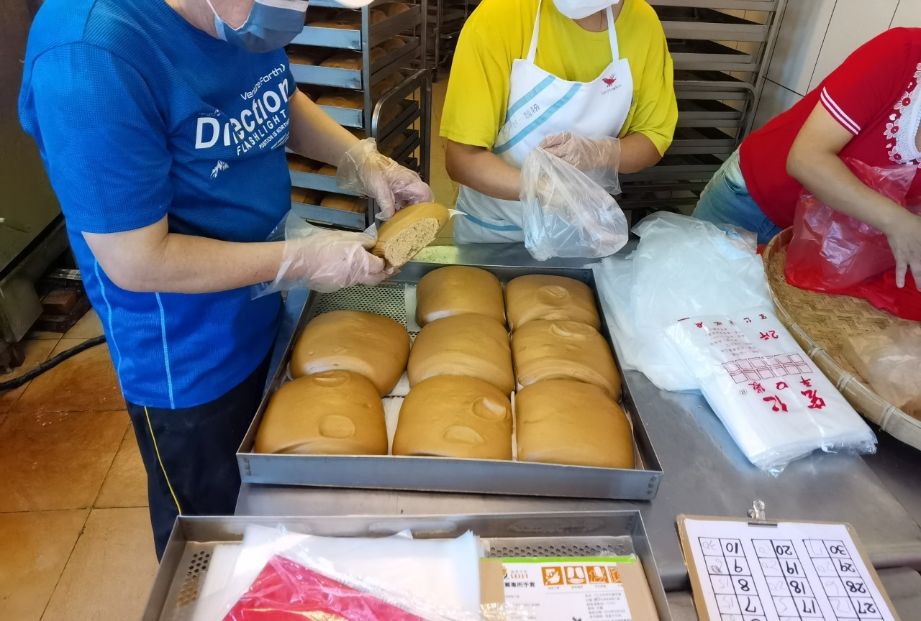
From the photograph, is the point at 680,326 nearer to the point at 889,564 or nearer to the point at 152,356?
the point at 889,564

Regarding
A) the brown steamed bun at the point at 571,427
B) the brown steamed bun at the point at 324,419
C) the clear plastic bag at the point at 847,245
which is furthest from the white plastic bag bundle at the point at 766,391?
the brown steamed bun at the point at 324,419

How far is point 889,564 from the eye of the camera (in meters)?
1.02

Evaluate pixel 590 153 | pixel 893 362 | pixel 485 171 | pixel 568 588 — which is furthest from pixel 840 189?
pixel 568 588

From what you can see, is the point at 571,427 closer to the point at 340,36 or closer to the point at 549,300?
the point at 549,300

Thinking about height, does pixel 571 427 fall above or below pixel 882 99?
below

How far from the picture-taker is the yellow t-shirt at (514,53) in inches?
66.6

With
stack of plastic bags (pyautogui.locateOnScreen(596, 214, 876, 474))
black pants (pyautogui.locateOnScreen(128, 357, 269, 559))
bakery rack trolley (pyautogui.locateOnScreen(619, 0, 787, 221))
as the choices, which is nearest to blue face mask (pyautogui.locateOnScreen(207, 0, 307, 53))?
black pants (pyautogui.locateOnScreen(128, 357, 269, 559))

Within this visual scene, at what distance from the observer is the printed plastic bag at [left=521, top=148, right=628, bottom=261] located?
1.50 metres

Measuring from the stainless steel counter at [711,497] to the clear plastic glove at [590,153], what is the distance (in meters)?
0.73

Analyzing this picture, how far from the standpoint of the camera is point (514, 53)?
5.63ft

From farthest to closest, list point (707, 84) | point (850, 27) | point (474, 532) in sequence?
point (707, 84) < point (850, 27) < point (474, 532)

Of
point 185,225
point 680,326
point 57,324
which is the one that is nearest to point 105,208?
point 185,225

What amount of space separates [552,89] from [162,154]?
3.63ft

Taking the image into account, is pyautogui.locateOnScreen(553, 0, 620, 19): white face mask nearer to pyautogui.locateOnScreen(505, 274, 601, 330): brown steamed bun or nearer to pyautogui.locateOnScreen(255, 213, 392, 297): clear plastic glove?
pyautogui.locateOnScreen(505, 274, 601, 330): brown steamed bun
